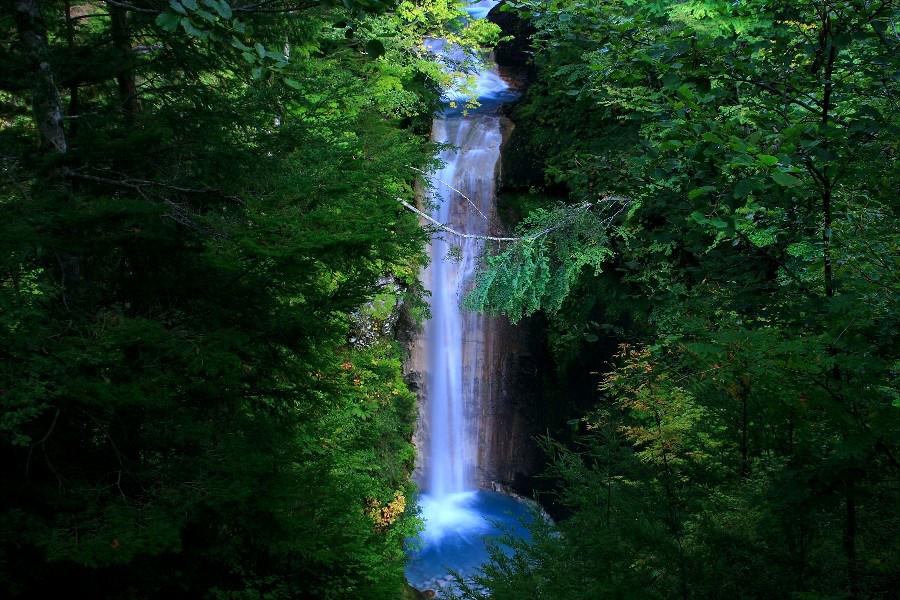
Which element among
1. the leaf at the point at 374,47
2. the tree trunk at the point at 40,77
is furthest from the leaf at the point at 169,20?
the tree trunk at the point at 40,77

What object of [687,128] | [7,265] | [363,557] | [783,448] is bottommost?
[363,557]

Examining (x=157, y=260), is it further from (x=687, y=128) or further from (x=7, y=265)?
(x=687, y=128)

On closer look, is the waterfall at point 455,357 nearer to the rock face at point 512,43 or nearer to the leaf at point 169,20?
the rock face at point 512,43

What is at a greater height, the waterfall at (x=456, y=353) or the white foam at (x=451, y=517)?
the waterfall at (x=456, y=353)

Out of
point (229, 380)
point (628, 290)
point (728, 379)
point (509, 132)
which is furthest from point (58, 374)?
point (509, 132)

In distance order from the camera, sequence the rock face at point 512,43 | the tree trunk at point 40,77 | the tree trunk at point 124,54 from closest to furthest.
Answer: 1. the tree trunk at point 40,77
2. the tree trunk at point 124,54
3. the rock face at point 512,43

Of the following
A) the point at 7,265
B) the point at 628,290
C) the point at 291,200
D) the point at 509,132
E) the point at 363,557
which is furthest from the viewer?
the point at 509,132

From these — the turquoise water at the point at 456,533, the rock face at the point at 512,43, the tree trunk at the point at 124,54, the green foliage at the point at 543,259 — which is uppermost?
the rock face at the point at 512,43

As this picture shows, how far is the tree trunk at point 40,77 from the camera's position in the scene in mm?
3629

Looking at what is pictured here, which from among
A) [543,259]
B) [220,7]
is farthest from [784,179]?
[543,259]

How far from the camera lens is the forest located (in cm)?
257

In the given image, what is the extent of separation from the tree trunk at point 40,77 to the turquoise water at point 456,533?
786cm

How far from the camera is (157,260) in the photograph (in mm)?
4195

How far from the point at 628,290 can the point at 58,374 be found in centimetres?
927
